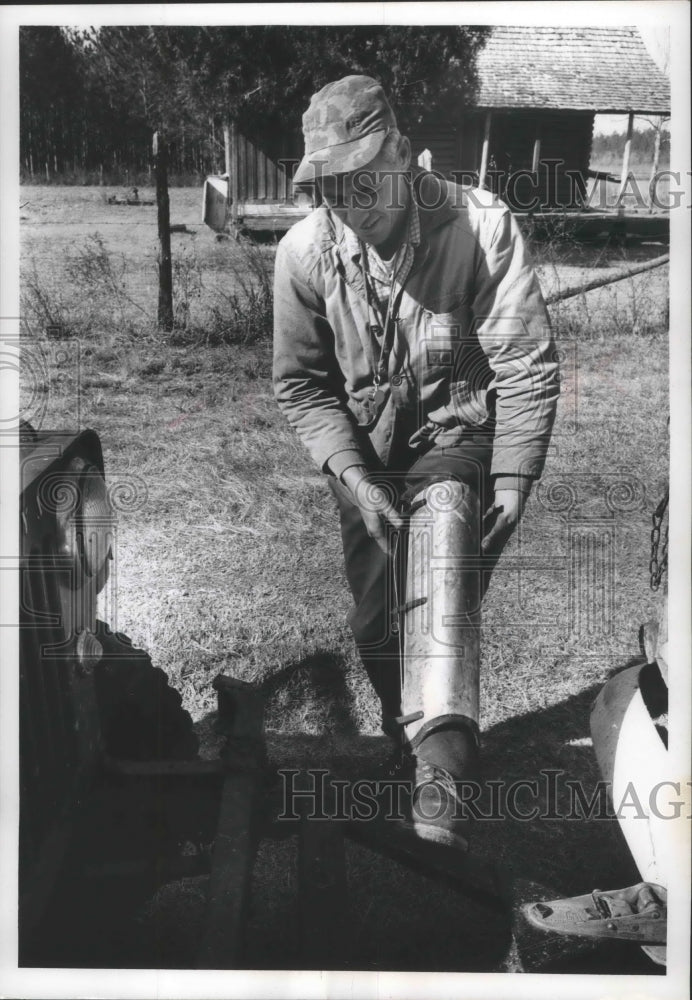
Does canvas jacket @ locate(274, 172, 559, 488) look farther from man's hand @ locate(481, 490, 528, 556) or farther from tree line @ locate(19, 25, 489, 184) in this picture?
tree line @ locate(19, 25, 489, 184)

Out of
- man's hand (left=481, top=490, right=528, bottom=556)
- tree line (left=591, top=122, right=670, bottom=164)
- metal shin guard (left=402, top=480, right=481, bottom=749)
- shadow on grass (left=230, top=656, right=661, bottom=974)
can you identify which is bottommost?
shadow on grass (left=230, top=656, right=661, bottom=974)

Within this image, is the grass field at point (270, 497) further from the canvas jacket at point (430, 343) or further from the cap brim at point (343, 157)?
the cap brim at point (343, 157)

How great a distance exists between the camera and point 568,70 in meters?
3.25

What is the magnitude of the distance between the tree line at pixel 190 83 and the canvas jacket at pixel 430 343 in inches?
12.8

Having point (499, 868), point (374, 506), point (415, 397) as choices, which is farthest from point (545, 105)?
point (499, 868)

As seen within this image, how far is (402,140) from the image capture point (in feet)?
10.4

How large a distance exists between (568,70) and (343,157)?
0.75m

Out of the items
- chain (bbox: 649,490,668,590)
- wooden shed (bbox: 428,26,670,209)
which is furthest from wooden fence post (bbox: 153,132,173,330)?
chain (bbox: 649,490,668,590)

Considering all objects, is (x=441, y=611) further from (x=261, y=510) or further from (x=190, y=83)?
(x=190, y=83)

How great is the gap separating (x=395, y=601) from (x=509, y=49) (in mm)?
1703

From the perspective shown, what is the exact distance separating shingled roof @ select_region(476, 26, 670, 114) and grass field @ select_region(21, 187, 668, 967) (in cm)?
47

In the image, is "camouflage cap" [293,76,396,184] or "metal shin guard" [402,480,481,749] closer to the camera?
"camouflage cap" [293,76,396,184]

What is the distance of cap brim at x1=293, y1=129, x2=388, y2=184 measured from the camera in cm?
317

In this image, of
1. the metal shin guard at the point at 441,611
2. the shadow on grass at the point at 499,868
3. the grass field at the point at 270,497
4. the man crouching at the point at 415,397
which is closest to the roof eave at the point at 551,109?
the man crouching at the point at 415,397
